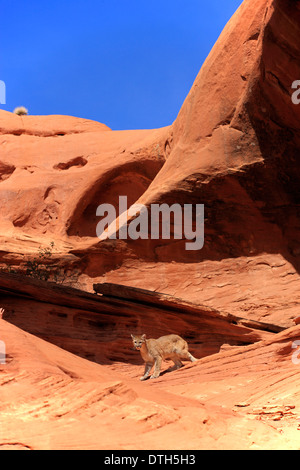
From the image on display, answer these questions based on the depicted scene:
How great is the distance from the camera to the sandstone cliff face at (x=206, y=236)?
408 inches

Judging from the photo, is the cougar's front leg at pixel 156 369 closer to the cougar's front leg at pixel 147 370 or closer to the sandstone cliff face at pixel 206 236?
the cougar's front leg at pixel 147 370

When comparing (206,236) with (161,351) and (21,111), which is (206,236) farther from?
(21,111)

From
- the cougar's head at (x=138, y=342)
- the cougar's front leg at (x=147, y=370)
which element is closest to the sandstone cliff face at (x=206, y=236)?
the cougar's front leg at (x=147, y=370)

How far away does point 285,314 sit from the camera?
1427 centimetres

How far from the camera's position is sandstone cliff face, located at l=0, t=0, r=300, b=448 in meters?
10.4

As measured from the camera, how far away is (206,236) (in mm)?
16438

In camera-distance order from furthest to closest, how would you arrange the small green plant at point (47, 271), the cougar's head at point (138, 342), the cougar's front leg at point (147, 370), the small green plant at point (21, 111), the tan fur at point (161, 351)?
the small green plant at point (21, 111)
the small green plant at point (47, 271)
the tan fur at point (161, 351)
the cougar's front leg at point (147, 370)
the cougar's head at point (138, 342)

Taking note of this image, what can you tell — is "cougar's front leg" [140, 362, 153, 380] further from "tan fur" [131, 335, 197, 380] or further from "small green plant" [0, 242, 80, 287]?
"small green plant" [0, 242, 80, 287]

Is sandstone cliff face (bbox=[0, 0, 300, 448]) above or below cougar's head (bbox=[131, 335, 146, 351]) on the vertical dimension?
above

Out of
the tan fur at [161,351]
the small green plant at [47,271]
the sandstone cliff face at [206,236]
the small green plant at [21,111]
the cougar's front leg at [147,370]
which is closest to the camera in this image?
the sandstone cliff face at [206,236]

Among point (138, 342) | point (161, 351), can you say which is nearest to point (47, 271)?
point (161, 351)

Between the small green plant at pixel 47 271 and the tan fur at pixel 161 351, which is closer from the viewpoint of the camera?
the tan fur at pixel 161 351

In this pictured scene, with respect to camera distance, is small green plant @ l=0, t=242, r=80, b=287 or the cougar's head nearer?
the cougar's head

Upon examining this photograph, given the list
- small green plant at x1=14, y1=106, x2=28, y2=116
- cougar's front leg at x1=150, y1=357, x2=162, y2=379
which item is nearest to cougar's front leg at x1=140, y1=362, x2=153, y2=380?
cougar's front leg at x1=150, y1=357, x2=162, y2=379
